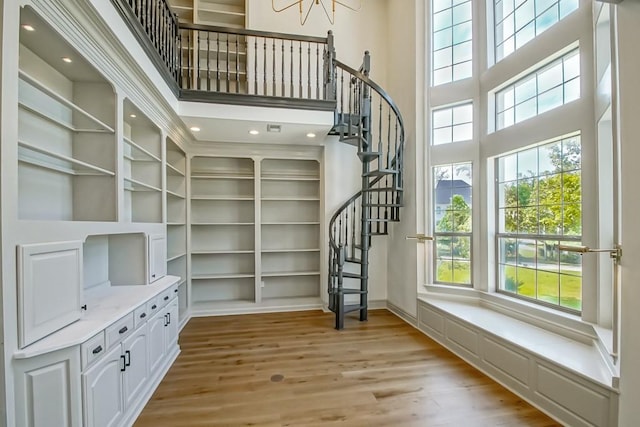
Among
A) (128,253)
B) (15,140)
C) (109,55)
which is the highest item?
(109,55)

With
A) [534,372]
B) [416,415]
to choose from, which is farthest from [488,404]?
[416,415]

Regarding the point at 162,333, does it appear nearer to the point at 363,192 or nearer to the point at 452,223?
the point at 363,192

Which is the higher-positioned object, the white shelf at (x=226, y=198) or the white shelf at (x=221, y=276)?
the white shelf at (x=226, y=198)

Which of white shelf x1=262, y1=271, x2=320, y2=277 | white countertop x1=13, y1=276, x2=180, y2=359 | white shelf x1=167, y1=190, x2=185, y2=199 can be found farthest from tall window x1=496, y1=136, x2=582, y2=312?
white shelf x1=167, y1=190, x2=185, y2=199

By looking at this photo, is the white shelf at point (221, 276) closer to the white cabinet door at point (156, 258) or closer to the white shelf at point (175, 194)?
the white shelf at point (175, 194)

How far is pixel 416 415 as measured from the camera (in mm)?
2197

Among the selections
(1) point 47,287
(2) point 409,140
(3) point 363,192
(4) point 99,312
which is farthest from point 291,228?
(1) point 47,287

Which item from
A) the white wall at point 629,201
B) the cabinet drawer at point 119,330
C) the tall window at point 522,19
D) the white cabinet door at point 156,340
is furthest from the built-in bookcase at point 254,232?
the white wall at point 629,201

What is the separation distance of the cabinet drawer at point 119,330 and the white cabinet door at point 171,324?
0.81 m

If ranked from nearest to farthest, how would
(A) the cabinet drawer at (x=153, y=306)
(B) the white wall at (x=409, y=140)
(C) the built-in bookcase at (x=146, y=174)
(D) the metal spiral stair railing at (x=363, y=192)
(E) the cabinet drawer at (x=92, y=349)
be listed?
(E) the cabinet drawer at (x=92, y=349) < (A) the cabinet drawer at (x=153, y=306) < (C) the built-in bookcase at (x=146, y=174) < (D) the metal spiral stair railing at (x=363, y=192) < (B) the white wall at (x=409, y=140)

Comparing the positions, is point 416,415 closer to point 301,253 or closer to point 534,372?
point 534,372

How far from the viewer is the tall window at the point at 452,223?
12.2ft

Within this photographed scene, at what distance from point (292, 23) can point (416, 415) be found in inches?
208

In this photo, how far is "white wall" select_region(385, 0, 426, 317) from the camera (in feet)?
13.2
